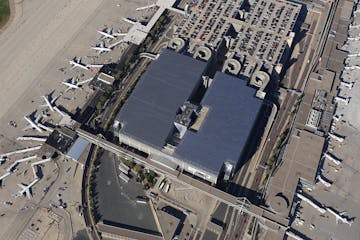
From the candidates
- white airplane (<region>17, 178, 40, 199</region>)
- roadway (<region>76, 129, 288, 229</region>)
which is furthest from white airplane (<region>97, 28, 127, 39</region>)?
Answer: white airplane (<region>17, 178, 40, 199</region>)

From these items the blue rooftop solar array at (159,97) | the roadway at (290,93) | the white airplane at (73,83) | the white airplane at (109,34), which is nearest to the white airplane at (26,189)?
the blue rooftop solar array at (159,97)

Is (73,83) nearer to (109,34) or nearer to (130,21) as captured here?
(109,34)

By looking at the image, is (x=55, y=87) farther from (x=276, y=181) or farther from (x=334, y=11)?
(x=334, y=11)

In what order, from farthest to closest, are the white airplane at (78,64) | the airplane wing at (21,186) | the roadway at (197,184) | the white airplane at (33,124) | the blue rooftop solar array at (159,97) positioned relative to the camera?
the white airplane at (78,64)
the white airplane at (33,124)
the blue rooftop solar array at (159,97)
the airplane wing at (21,186)
the roadway at (197,184)

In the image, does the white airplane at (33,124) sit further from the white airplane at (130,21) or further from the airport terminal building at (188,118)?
the white airplane at (130,21)

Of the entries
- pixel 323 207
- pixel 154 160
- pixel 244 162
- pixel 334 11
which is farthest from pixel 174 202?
pixel 334 11

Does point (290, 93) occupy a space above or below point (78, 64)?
above

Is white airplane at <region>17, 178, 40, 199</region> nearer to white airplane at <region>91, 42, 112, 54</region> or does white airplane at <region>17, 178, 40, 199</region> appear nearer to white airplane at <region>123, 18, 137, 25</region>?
white airplane at <region>91, 42, 112, 54</region>

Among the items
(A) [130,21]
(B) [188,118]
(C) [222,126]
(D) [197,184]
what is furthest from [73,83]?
(D) [197,184]
